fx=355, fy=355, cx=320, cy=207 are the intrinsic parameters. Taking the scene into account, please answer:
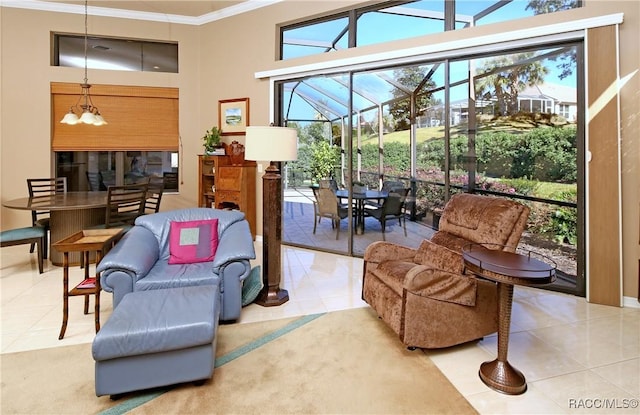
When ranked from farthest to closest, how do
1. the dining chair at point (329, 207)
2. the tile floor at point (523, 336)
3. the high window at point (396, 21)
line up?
the dining chair at point (329, 207) < the high window at point (396, 21) < the tile floor at point (523, 336)

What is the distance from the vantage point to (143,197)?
4.52 m

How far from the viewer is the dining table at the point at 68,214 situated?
13.5 feet

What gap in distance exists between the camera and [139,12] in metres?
6.02

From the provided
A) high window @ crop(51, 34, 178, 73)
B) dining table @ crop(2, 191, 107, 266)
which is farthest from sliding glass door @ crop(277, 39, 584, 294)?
dining table @ crop(2, 191, 107, 266)

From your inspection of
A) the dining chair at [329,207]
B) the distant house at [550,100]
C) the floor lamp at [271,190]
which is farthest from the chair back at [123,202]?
the distant house at [550,100]

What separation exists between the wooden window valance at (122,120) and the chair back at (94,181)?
439 millimetres

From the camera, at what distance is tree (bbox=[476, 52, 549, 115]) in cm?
372

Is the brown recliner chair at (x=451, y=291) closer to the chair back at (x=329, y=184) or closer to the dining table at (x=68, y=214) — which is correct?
the chair back at (x=329, y=184)

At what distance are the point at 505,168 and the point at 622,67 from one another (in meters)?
1.30

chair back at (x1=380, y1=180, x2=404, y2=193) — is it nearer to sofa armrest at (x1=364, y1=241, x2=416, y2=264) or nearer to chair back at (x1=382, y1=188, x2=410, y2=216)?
chair back at (x1=382, y1=188, x2=410, y2=216)

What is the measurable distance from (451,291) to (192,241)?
2.26 metres

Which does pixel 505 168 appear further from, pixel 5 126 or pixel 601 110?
pixel 5 126

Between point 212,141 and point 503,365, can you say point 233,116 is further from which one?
point 503,365

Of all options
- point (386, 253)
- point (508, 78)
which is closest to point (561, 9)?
point (508, 78)
